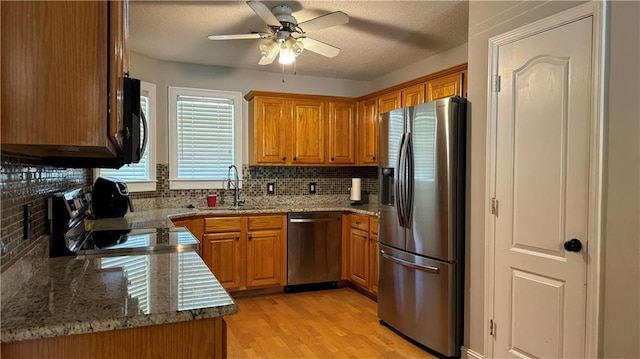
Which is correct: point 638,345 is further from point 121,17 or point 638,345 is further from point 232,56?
point 232,56

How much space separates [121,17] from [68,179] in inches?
61.9

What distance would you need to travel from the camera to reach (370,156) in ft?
14.9

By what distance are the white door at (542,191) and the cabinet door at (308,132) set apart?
8.17 feet

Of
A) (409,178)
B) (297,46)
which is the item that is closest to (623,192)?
(409,178)

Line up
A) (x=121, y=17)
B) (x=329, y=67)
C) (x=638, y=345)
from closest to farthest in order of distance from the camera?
1. (x=121, y=17)
2. (x=638, y=345)
3. (x=329, y=67)

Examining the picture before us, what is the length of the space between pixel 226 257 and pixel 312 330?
4.02ft

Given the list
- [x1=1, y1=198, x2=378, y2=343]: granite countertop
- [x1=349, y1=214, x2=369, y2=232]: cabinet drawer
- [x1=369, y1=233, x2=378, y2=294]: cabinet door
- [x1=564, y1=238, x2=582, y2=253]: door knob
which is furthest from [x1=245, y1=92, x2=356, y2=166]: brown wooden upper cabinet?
[x1=564, y1=238, x2=582, y2=253]: door knob

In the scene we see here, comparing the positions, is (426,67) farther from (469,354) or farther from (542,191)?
(469,354)

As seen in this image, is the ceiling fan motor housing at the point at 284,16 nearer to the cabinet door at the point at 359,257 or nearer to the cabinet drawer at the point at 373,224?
the cabinet drawer at the point at 373,224

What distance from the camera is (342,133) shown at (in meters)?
4.72

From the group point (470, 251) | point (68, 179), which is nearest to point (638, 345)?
point (470, 251)

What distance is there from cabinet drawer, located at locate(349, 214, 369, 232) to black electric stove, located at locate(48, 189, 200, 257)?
2.02m

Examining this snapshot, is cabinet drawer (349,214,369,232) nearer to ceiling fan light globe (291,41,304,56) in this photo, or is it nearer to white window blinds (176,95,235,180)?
white window blinds (176,95,235,180)

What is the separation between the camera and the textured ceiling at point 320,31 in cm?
279
